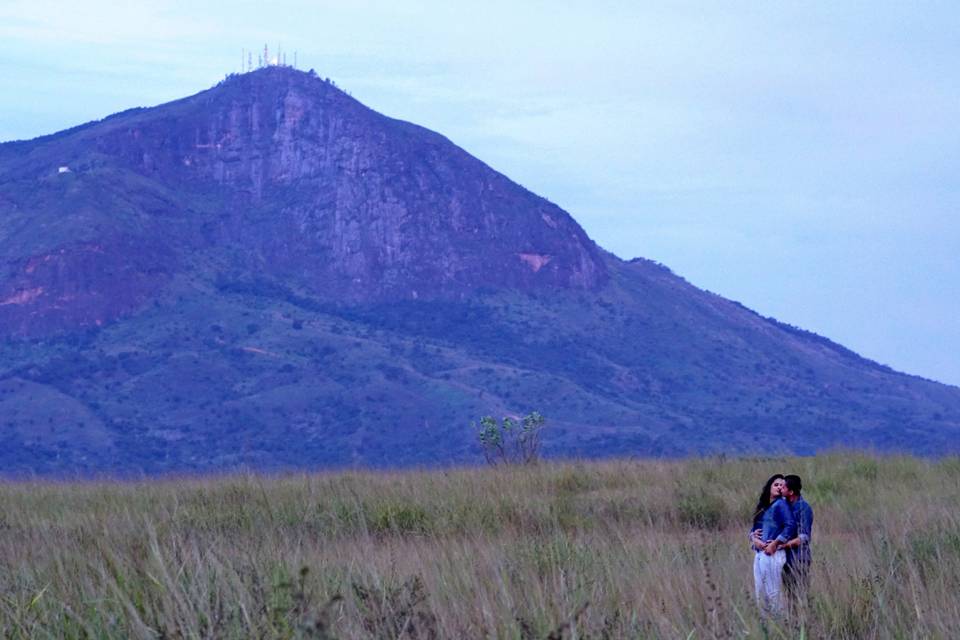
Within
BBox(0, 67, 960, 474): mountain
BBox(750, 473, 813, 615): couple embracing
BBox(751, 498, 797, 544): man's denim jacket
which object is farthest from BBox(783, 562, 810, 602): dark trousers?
BBox(0, 67, 960, 474): mountain

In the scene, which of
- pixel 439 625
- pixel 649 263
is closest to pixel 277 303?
pixel 649 263

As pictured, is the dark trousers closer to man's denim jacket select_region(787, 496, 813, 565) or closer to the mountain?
man's denim jacket select_region(787, 496, 813, 565)

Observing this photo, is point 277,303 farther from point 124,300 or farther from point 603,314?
point 603,314

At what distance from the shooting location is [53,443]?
6300 cm

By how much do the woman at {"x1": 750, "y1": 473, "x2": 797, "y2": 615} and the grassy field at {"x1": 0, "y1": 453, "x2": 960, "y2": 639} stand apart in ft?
Answer: 0.43

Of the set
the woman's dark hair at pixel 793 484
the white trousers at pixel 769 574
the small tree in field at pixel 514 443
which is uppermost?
the woman's dark hair at pixel 793 484

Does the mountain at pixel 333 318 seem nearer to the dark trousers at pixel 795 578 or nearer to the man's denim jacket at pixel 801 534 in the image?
the man's denim jacket at pixel 801 534

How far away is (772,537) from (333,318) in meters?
89.1

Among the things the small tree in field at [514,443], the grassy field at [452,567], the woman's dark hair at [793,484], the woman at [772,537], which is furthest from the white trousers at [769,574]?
the small tree in field at [514,443]

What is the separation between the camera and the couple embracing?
21.9 feet

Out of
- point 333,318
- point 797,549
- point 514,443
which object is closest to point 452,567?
point 797,549

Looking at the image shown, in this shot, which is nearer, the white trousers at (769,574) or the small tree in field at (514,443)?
the white trousers at (769,574)

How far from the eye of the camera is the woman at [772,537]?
6719 millimetres

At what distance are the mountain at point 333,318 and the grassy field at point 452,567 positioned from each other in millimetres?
40134
